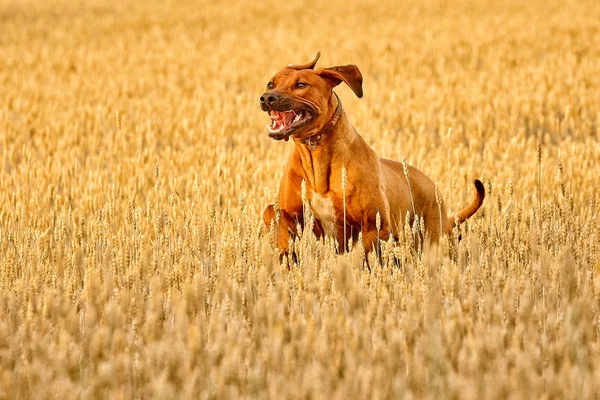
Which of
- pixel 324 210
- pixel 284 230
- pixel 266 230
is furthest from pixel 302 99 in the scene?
pixel 266 230

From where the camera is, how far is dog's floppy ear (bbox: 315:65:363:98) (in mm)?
4902

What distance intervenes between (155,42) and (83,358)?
1490cm

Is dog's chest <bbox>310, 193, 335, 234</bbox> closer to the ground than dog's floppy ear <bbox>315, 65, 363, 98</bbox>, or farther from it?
closer to the ground

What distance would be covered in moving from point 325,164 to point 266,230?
0.69 m

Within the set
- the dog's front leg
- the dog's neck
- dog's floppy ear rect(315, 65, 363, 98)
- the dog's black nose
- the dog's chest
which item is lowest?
the dog's front leg

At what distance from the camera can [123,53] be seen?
16.2m

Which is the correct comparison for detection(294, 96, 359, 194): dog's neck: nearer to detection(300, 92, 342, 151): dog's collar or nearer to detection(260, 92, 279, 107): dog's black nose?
detection(300, 92, 342, 151): dog's collar

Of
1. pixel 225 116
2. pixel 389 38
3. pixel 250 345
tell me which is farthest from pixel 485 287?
pixel 389 38

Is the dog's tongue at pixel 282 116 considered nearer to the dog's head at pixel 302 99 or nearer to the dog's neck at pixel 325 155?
the dog's head at pixel 302 99

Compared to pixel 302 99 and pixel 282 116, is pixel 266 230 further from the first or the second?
pixel 302 99

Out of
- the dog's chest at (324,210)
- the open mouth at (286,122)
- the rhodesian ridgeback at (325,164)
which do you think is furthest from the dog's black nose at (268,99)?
the dog's chest at (324,210)

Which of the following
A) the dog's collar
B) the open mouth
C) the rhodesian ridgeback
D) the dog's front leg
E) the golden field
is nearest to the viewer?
the golden field

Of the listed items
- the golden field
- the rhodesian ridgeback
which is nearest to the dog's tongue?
the rhodesian ridgeback

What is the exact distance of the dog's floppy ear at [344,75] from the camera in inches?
193
